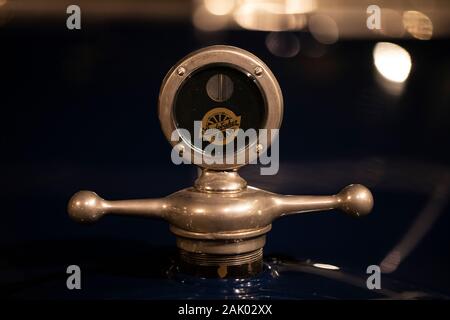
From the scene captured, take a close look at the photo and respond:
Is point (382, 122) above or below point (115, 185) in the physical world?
above

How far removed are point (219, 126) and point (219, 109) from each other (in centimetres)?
3

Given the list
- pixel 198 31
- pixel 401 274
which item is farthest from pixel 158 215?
pixel 401 274

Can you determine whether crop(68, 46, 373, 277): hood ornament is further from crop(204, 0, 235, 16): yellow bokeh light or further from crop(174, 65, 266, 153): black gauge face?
crop(204, 0, 235, 16): yellow bokeh light

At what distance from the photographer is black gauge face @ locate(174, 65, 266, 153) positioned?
1.08 metres

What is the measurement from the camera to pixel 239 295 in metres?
1.05

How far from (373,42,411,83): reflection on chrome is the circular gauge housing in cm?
34

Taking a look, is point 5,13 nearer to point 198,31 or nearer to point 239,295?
point 198,31

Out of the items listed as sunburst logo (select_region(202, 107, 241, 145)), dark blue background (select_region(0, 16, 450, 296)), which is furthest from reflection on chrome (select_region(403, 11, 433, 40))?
sunburst logo (select_region(202, 107, 241, 145))

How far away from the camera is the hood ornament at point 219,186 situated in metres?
1.06

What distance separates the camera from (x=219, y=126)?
109 cm

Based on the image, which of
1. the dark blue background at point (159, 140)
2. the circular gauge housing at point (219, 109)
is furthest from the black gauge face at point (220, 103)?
the dark blue background at point (159, 140)
